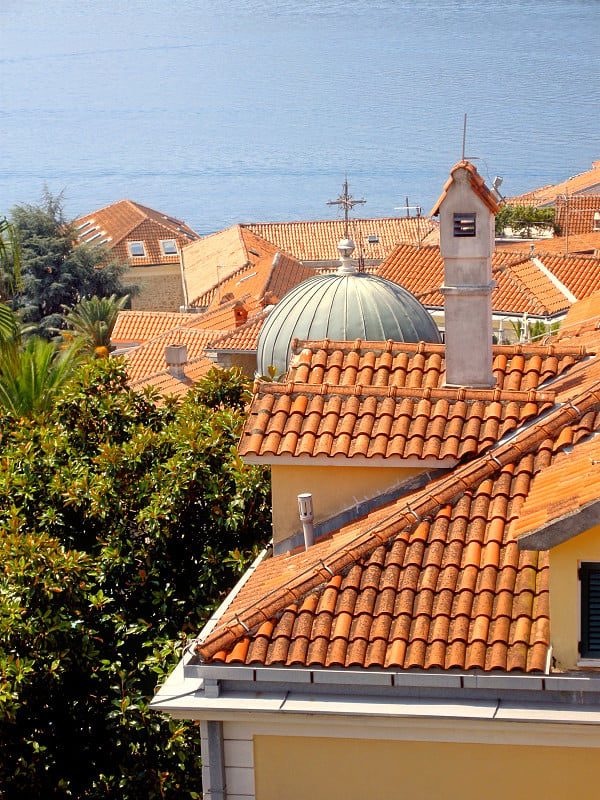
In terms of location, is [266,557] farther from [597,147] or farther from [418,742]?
[597,147]

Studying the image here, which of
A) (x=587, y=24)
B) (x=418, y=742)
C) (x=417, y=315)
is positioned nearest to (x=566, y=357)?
(x=418, y=742)

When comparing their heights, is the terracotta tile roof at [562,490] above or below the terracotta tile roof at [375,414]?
below

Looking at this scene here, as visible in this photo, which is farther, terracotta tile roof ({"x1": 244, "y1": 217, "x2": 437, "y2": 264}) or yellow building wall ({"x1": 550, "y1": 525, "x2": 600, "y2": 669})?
terracotta tile roof ({"x1": 244, "y1": 217, "x2": 437, "y2": 264})

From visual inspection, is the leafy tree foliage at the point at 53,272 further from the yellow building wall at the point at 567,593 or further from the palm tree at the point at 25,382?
the yellow building wall at the point at 567,593

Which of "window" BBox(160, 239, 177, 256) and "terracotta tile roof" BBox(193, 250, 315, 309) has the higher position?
"window" BBox(160, 239, 177, 256)

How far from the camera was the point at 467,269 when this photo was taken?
1073 cm

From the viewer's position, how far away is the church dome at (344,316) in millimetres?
19547

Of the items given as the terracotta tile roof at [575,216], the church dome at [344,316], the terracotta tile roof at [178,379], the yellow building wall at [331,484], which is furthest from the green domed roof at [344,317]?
the terracotta tile roof at [575,216]

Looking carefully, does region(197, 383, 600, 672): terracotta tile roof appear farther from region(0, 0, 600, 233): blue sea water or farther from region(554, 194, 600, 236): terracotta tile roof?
region(0, 0, 600, 233): blue sea water

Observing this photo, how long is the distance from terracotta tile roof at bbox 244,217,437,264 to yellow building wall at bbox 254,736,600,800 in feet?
205

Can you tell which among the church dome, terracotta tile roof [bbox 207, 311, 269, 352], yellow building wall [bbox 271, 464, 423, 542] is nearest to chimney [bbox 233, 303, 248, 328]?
terracotta tile roof [bbox 207, 311, 269, 352]

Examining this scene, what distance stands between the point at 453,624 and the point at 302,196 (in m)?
121

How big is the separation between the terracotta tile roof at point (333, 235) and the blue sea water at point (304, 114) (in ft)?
108

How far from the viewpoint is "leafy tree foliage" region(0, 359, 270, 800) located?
1130cm
